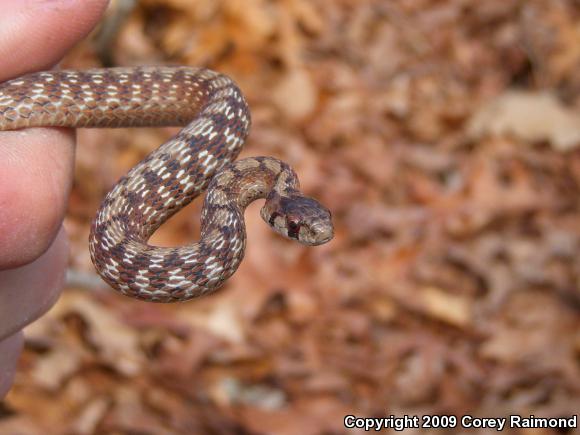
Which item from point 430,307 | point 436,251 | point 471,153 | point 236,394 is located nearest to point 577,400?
point 430,307

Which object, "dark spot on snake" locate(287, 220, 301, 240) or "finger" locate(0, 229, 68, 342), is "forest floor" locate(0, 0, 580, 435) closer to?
"finger" locate(0, 229, 68, 342)

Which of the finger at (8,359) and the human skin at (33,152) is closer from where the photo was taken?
the human skin at (33,152)

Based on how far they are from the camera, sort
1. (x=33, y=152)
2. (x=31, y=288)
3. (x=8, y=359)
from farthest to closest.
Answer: (x=8, y=359) < (x=31, y=288) < (x=33, y=152)

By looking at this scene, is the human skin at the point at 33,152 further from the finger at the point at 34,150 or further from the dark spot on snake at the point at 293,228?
the dark spot on snake at the point at 293,228

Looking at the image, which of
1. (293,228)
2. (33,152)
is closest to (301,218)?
(293,228)

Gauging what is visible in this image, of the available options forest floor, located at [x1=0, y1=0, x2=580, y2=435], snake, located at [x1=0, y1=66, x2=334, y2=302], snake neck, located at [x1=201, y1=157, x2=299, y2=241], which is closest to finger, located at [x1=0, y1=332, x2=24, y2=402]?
forest floor, located at [x1=0, y1=0, x2=580, y2=435]

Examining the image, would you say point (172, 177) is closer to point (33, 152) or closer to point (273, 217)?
point (273, 217)

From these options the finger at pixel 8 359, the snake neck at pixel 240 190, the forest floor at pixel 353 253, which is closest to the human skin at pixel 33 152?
the finger at pixel 8 359
